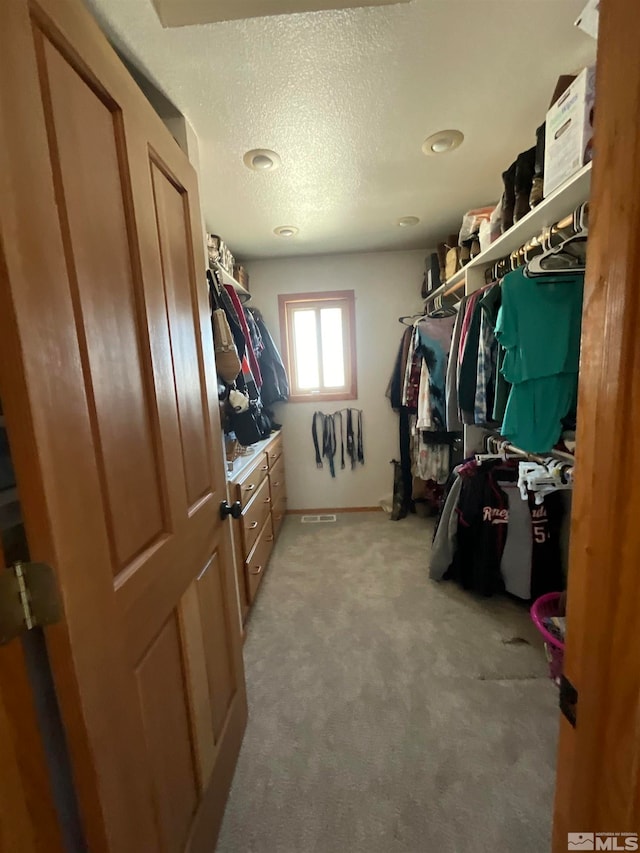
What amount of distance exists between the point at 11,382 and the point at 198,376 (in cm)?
66

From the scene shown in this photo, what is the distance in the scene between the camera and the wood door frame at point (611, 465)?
16.7 inches

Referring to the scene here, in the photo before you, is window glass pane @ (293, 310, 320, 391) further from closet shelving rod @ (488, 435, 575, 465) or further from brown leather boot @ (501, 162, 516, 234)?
brown leather boot @ (501, 162, 516, 234)

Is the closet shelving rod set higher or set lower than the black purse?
lower

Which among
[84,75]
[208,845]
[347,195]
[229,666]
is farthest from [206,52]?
[208,845]

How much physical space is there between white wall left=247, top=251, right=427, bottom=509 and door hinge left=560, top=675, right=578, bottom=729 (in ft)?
9.82

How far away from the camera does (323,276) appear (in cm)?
333

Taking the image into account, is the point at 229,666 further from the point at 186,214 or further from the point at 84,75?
the point at 84,75

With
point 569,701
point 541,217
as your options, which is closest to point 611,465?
point 569,701

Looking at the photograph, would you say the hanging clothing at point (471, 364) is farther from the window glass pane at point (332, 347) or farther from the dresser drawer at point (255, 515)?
the window glass pane at point (332, 347)

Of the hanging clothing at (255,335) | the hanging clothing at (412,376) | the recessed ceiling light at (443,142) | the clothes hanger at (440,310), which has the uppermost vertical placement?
the recessed ceiling light at (443,142)

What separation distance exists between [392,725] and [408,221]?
115 inches

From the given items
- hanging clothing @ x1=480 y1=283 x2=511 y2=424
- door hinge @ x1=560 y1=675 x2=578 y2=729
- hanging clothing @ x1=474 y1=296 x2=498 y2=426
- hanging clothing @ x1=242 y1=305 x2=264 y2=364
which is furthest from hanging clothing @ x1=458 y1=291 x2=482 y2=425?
door hinge @ x1=560 y1=675 x2=578 y2=729

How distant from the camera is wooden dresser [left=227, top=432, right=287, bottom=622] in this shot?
200 centimetres

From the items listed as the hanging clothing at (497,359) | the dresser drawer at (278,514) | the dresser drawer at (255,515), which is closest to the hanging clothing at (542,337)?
the hanging clothing at (497,359)
